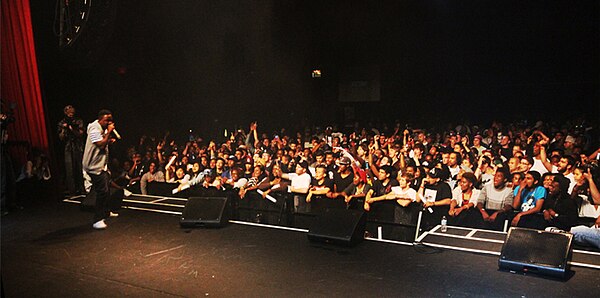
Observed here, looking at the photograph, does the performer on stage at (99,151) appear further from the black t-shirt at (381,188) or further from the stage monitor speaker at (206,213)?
the black t-shirt at (381,188)

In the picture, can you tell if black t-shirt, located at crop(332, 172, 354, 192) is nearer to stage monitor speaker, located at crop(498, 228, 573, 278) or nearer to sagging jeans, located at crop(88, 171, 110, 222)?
stage monitor speaker, located at crop(498, 228, 573, 278)

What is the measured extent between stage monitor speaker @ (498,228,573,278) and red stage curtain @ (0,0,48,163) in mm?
5973

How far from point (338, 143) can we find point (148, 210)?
11.8 feet

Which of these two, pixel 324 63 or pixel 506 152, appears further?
pixel 324 63

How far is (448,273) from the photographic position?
3.28m

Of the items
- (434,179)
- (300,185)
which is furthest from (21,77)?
(434,179)

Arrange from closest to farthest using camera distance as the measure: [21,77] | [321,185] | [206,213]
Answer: [206,213] < [321,185] < [21,77]

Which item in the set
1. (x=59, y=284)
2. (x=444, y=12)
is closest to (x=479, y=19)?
(x=444, y=12)

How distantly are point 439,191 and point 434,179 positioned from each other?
231mm

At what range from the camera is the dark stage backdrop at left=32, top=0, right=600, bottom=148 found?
312 inches

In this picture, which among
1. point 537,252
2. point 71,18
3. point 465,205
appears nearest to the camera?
point 537,252

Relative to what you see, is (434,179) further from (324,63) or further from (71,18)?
(324,63)

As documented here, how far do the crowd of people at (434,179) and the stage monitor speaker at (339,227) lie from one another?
56 centimetres

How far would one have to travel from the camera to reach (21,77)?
6242 mm
